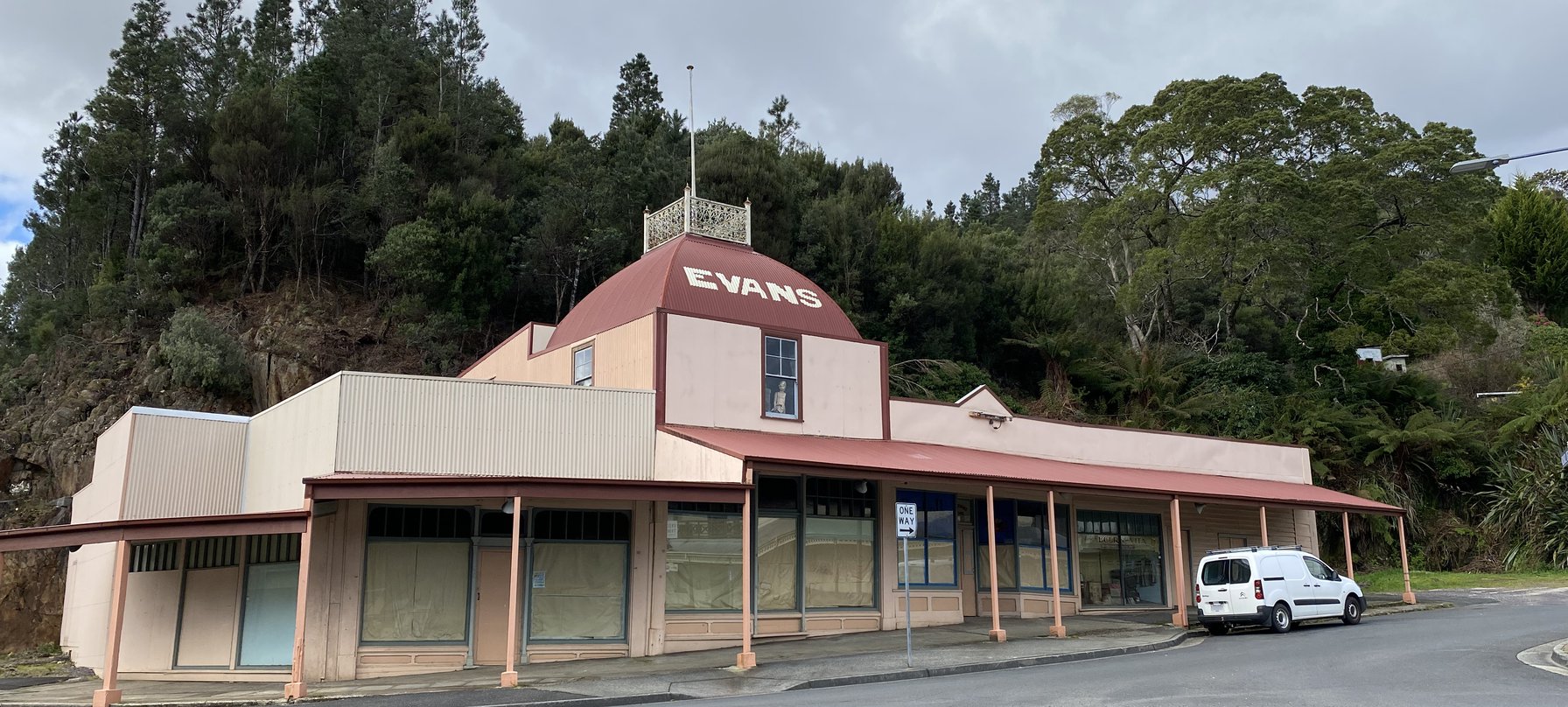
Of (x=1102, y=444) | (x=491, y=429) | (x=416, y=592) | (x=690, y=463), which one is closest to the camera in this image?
(x=416, y=592)

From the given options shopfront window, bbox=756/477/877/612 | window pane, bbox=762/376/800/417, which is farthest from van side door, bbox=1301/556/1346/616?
window pane, bbox=762/376/800/417

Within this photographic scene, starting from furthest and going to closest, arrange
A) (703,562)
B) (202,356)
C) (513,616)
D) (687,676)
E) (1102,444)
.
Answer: (202,356) → (1102,444) → (703,562) → (687,676) → (513,616)

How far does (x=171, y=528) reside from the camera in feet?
48.8

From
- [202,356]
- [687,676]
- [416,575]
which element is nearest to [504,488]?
[416,575]

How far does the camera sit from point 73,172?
140ft

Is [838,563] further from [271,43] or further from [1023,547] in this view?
[271,43]

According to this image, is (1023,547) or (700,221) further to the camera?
(1023,547)

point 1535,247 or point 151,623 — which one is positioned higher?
point 1535,247

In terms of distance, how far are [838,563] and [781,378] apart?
3672 mm

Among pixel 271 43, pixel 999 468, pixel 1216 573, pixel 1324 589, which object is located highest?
pixel 271 43

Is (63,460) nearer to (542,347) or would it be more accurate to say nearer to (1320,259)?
(542,347)

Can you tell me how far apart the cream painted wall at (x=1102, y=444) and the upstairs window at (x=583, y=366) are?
20.6ft

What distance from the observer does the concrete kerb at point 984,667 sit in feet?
45.6

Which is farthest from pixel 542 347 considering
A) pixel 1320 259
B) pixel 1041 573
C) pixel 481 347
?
pixel 1320 259
